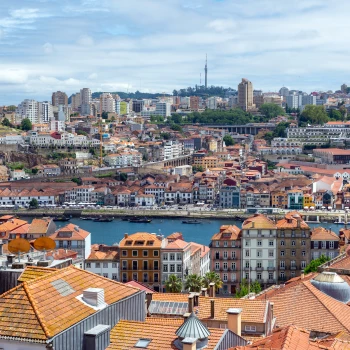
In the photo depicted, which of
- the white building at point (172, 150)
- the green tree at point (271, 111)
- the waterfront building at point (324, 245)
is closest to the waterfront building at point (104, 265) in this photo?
the waterfront building at point (324, 245)

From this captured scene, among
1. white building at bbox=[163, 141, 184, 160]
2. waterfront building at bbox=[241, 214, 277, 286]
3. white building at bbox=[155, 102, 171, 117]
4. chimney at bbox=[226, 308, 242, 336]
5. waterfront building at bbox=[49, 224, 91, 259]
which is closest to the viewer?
chimney at bbox=[226, 308, 242, 336]

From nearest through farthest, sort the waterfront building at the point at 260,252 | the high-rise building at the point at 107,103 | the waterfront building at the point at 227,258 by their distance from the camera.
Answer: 1. the waterfront building at the point at 227,258
2. the waterfront building at the point at 260,252
3. the high-rise building at the point at 107,103

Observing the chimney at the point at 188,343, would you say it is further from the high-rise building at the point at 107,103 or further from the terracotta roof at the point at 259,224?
the high-rise building at the point at 107,103

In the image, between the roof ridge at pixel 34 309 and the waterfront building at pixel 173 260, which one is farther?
the waterfront building at pixel 173 260

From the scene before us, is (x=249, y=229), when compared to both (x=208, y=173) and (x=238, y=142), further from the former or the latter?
(x=238, y=142)

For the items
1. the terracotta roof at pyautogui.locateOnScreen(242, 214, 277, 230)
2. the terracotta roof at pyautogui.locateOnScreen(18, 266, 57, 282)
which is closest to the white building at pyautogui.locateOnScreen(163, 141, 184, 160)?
the terracotta roof at pyautogui.locateOnScreen(242, 214, 277, 230)

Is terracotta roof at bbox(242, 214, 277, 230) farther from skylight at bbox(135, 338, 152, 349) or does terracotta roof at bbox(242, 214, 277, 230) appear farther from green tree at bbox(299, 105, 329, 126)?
green tree at bbox(299, 105, 329, 126)

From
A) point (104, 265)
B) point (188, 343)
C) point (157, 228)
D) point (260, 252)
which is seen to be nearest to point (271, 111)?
point (157, 228)

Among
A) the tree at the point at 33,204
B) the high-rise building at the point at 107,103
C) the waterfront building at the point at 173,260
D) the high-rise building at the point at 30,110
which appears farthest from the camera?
the high-rise building at the point at 107,103
